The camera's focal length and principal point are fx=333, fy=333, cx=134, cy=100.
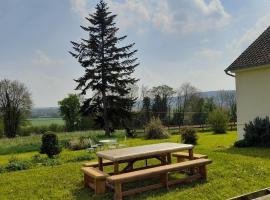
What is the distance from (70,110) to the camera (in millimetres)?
54281

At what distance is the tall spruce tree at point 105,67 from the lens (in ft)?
103

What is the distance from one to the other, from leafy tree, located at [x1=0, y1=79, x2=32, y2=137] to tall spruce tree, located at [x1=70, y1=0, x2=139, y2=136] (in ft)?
63.3

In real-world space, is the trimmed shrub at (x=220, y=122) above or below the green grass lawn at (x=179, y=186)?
above

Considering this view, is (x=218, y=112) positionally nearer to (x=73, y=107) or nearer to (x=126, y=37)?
(x=126, y=37)

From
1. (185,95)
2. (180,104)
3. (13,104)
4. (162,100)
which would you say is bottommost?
(180,104)

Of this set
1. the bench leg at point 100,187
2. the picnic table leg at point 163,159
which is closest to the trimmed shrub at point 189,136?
the picnic table leg at point 163,159

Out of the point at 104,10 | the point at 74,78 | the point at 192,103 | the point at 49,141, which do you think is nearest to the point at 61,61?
the point at 74,78

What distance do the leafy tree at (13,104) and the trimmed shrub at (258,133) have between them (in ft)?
130

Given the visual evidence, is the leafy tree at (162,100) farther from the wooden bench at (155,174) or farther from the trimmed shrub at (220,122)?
the wooden bench at (155,174)

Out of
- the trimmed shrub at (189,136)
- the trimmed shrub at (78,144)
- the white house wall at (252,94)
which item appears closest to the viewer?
the white house wall at (252,94)

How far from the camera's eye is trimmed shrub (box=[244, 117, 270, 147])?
13344 millimetres

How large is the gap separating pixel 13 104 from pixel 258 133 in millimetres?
40344

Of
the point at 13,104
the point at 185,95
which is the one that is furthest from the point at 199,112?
the point at 13,104

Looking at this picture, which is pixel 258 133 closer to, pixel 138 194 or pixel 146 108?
pixel 138 194
